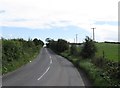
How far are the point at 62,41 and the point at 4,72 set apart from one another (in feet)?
257

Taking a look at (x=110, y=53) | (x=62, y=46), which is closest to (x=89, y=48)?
(x=110, y=53)

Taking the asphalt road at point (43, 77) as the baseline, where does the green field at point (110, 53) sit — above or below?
above

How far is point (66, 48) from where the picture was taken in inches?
4067

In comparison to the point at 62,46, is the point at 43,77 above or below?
below

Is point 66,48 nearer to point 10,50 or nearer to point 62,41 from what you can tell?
point 62,41

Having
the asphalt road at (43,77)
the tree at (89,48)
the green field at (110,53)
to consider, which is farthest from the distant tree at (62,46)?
the asphalt road at (43,77)

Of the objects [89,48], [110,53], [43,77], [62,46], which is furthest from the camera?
[62,46]

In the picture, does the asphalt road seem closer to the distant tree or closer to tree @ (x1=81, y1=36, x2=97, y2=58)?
tree @ (x1=81, y1=36, x2=97, y2=58)

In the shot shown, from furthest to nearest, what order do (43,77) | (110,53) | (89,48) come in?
(110,53), (89,48), (43,77)

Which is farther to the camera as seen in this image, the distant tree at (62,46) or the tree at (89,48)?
the distant tree at (62,46)

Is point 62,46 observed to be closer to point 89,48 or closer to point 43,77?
point 89,48

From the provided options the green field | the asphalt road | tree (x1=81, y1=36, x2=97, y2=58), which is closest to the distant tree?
the green field

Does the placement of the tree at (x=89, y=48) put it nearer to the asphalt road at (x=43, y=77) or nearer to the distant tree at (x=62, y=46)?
the asphalt road at (x=43, y=77)

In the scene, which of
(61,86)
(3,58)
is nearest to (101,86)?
(61,86)
